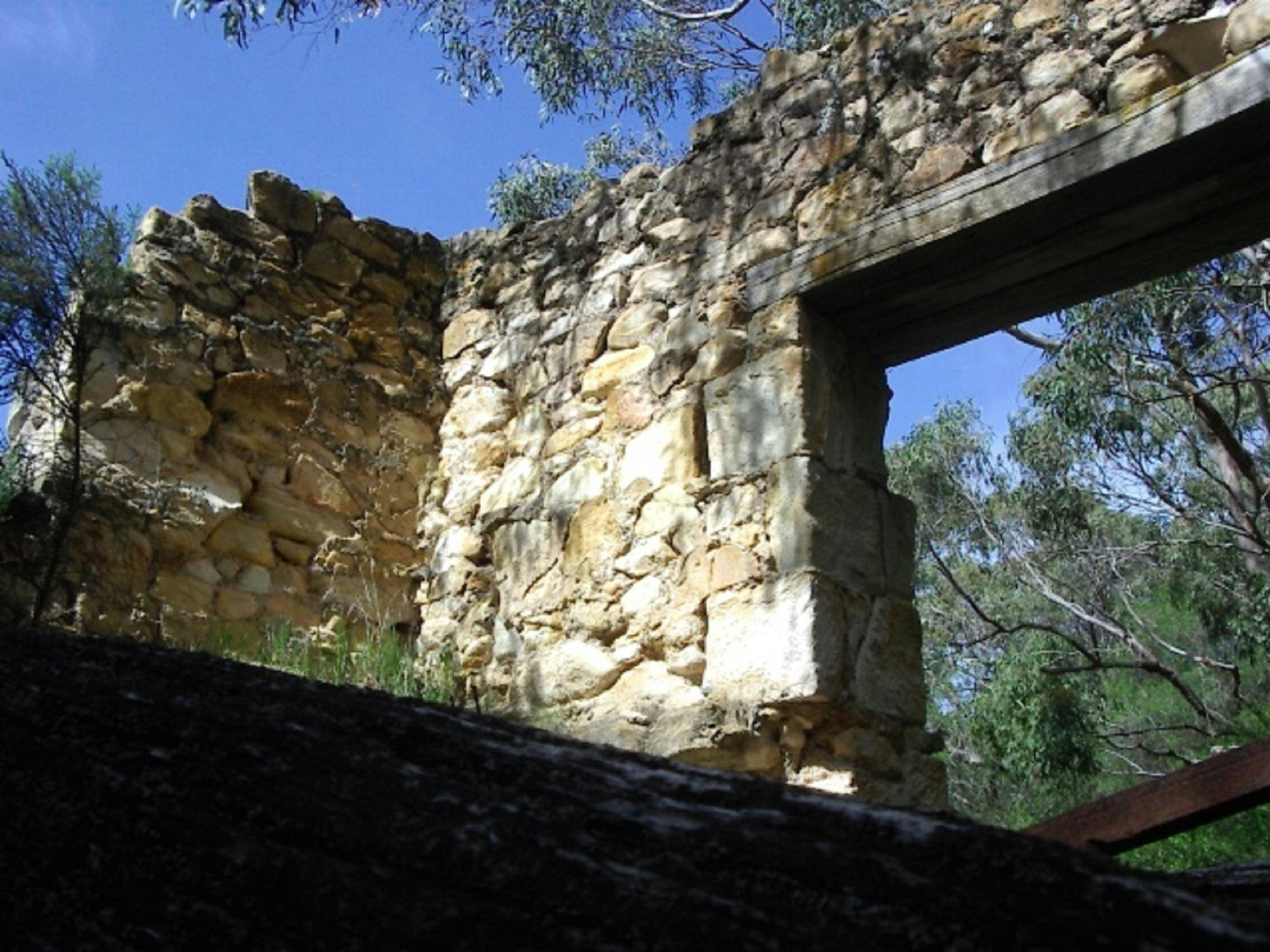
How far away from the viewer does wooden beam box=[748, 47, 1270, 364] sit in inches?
144

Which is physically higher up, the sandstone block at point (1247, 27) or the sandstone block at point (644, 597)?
the sandstone block at point (1247, 27)

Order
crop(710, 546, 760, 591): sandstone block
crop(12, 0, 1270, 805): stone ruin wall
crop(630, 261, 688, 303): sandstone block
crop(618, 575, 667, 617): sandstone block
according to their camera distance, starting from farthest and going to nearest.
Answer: crop(630, 261, 688, 303): sandstone block < crop(618, 575, 667, 617): sandstone block < crop(710, 546, 760, 591): sandstone block < crop(12, 0, 1270, 805): stone ruin wall

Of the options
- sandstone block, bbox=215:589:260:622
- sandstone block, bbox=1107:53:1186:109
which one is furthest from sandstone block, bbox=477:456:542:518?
sandstone block, bbox=1107:53:1186:109

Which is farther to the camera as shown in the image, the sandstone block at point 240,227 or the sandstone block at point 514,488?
the sandstone block at point 240,227

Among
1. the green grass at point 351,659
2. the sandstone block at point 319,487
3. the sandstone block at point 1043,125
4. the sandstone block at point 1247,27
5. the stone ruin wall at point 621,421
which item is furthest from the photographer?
the sandstone block at point 319,487

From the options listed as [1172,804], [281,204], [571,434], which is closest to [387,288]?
[281,204]

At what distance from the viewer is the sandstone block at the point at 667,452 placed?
459 centimetres

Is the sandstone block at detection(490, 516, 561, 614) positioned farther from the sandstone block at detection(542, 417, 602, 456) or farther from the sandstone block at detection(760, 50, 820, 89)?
the sandstone block at detection(760, 50, 820, 89)

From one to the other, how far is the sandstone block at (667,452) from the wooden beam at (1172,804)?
7.00ft

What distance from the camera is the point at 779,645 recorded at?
158 inches

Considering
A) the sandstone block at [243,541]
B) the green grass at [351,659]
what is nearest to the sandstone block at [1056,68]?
the green grass at [351,659]

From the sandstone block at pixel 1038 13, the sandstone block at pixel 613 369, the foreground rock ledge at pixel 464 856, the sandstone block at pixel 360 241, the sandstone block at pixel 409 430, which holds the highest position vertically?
the sandstone block at pixel 360 241

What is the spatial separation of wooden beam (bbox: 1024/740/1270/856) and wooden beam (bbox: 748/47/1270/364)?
1840mm

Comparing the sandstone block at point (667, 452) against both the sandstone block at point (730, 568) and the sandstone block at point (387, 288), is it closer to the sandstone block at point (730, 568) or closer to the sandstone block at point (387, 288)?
the sandstone block at point (730, 568)
